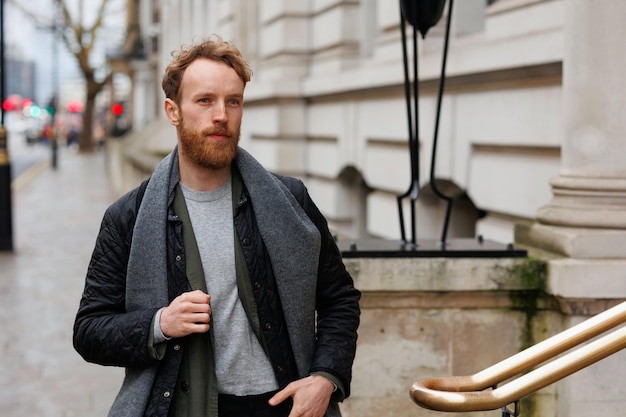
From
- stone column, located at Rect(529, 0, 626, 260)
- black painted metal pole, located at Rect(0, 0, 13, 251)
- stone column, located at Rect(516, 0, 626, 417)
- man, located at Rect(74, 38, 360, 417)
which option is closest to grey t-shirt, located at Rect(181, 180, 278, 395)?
man, located at Rect(74, 38, 360, 417)

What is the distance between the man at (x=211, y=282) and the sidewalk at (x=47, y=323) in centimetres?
417

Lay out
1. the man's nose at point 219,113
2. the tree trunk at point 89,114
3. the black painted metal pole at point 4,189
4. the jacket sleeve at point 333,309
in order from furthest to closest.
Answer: the tree trunk at point 89,114 < the black painted metal pole at point 4,189 < the jacket sleeve at point 333,309 < the man's nose at point 219,113

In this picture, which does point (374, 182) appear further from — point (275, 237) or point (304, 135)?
point (275, 237)

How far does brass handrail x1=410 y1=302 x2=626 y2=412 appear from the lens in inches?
111

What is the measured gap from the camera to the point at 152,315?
2.95m

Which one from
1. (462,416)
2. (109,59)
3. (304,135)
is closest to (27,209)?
(304,135)

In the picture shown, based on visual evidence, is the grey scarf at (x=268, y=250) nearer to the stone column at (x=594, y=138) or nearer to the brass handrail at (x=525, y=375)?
the brass handrail at (x=525, y=375)

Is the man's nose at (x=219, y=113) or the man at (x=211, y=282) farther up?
the man's nose at (x=219, y=113)

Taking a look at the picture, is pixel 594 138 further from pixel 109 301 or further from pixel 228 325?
A: pixel 109 301

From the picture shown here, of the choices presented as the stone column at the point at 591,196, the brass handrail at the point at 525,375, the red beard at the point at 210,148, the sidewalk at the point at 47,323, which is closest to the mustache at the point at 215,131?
the red beard at the point at 210,148

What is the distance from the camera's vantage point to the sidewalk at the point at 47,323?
736cm

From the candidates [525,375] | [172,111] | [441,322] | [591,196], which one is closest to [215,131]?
[172,111]

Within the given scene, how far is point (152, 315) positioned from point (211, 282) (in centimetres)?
18

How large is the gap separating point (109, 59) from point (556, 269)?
6063 cm
